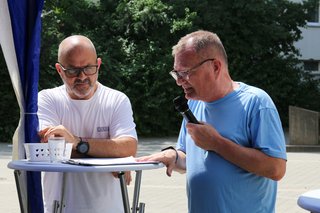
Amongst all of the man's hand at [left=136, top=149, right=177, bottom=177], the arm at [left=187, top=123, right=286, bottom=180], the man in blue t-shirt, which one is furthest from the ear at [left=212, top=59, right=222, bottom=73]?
the man's hand at [left=136, top=149, right=177, bottom=177]

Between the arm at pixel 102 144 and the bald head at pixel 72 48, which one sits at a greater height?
the bald head at pixel 72 48

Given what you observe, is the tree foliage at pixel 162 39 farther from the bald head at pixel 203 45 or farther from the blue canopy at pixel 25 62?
the bald head at pixel 203 45

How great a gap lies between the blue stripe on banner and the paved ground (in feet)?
15.3

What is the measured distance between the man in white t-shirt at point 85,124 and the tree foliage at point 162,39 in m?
16.9

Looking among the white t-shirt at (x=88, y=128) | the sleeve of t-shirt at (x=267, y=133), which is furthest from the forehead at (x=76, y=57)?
the sleeve of t-shirt at (x=267, y=133)

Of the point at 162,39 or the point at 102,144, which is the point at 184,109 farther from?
the point at 162,39

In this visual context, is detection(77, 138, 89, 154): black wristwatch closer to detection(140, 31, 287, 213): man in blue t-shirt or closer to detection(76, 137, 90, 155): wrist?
detection(76, 137, 90, 155): wrist

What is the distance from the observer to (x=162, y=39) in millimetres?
22969

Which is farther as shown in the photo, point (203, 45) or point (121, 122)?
point (121, 122)

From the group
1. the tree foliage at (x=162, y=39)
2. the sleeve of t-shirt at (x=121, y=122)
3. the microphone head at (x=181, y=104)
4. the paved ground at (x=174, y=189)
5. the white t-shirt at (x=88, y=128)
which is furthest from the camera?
the tree foliage at (x=162, y=39)

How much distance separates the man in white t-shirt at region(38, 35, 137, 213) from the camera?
382 centimetres

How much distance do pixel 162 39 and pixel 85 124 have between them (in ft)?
62.8

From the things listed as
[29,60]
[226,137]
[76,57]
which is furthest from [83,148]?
[226,137]

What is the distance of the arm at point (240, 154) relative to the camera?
3.13 metres
